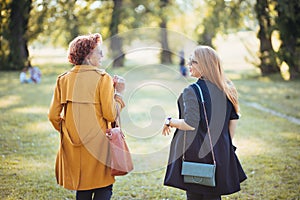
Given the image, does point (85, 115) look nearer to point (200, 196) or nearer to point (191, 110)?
point (191, 110)

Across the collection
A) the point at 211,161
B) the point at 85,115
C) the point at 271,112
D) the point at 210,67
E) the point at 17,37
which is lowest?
the point at 271,112

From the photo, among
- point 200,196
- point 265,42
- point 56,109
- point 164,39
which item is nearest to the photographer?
point 56,109

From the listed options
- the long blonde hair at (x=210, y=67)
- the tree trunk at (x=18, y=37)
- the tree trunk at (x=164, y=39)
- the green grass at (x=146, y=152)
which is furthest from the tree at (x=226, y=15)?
the long blonde hair at (x=210, y=67)

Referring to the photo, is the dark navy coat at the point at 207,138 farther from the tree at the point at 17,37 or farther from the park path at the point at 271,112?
the tree at the point at 17,37

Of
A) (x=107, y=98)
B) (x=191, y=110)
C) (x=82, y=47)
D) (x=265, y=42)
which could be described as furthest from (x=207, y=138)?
(x=265, y=42)

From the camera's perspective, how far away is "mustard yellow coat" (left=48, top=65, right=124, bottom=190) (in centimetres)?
285

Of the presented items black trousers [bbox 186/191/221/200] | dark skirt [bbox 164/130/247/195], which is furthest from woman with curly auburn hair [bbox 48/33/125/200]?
black trousers [bbox 186/191/221/200]

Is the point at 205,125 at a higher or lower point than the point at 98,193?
higher

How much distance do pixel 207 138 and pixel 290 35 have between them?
44.3ft

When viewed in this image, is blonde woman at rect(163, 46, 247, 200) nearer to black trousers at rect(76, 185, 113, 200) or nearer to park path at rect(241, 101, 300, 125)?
black trousers at rect(76, 185, 113, 200)

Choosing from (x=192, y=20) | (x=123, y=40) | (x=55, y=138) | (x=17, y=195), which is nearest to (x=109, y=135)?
(x=17, y=195)

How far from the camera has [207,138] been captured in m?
2.97

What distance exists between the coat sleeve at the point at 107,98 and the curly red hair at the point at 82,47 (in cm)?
22

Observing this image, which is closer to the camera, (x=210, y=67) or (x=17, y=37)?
(x=210, y=67)
